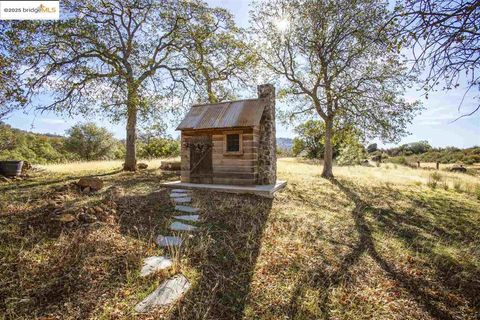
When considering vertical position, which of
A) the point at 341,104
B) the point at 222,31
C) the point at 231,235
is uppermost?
the point at 222,31

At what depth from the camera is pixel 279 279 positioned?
4.06m

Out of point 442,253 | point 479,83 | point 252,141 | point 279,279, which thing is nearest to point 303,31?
point 252,141

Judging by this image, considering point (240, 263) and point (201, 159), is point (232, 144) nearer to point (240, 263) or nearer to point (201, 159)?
point (201, 159)

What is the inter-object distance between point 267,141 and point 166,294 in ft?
26.8

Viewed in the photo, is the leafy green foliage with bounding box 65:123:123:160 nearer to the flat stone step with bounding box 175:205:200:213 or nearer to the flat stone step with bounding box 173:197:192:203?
the flat stone step with bounding box 173:197:192:203

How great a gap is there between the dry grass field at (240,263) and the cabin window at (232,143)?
298cm

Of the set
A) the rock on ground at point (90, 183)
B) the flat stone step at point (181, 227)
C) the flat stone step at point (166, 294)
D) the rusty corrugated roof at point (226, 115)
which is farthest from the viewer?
the rusty corrugated roof at point (226, 115)

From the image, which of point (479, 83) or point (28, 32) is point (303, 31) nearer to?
point (479, 83)

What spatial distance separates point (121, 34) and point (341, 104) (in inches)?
554

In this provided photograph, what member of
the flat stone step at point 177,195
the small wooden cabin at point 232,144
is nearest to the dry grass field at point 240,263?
the flat stone step at point 177,195

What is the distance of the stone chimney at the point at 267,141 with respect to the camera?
1055 centimetres

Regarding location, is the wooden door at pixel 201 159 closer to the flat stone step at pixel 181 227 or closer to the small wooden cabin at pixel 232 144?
the small wooden cabin at pixel 232 144

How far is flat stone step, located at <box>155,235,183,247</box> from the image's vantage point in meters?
4.69

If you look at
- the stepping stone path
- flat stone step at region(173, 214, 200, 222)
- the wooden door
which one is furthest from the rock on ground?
the stepping stone path
